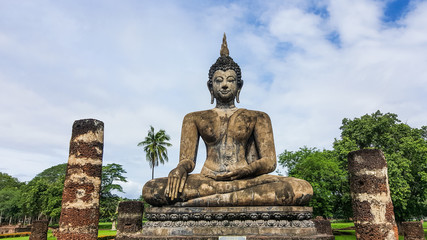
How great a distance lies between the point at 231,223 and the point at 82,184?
20.1 ft

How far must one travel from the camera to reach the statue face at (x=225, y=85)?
7.56 m

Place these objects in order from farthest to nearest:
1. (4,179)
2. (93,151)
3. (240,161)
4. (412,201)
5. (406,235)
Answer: (4,179) < (412,201) < (406,235) < (93,151) < (240,161)

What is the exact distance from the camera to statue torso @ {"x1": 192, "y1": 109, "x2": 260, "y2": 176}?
22.5 ft

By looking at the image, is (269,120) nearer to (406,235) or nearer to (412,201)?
(406,235)

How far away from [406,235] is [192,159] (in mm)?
12555

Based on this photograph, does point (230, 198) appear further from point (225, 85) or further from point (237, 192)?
point (225, 85)

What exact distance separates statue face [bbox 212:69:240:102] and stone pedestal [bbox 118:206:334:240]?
290cm

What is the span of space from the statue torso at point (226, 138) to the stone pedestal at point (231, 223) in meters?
1.31

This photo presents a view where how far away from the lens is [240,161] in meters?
6.86

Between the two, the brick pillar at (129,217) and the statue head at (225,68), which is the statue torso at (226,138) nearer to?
the statue head at (225,68)

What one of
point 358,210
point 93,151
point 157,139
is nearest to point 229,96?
point 358,210

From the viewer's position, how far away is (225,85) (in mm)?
7527

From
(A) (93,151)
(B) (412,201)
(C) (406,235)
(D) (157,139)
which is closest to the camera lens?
(A) (93,151)

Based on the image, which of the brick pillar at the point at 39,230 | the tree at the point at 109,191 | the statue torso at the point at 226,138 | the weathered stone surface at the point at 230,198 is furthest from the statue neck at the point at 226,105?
the tree at the point at 109,191
